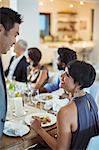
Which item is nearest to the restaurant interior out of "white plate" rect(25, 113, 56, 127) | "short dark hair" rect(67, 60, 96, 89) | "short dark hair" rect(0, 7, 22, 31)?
"white plate" rect(25, 113, 56, 127)

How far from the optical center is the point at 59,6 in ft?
39.5

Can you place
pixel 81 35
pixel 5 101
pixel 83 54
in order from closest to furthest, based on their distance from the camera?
1. pixel 5 101
2. pixel 83 54
3. pixel 81 35

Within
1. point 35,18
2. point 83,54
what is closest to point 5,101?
point 35,18

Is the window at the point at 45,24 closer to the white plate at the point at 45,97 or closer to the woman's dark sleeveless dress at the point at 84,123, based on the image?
the white plate at the point at 45,97

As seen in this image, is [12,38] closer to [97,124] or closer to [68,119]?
[68,119]

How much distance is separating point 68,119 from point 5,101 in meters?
0.43

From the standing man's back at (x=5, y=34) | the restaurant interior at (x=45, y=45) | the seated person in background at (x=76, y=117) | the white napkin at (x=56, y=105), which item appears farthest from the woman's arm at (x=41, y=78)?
the standing man's back at (x=5, y=34)

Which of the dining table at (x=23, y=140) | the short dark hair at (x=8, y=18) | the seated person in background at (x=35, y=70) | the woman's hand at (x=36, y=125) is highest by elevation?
the short dark hair at (x=8, y=18)

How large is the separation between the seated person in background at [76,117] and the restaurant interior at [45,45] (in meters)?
0.19

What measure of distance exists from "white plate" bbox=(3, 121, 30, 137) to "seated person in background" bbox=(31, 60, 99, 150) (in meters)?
0.07

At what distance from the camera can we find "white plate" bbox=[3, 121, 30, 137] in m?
1.78

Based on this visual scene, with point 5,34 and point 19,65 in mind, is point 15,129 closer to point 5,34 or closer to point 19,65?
point 5,34

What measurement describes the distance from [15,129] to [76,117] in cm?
46

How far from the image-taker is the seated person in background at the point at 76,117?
5.49 feet
